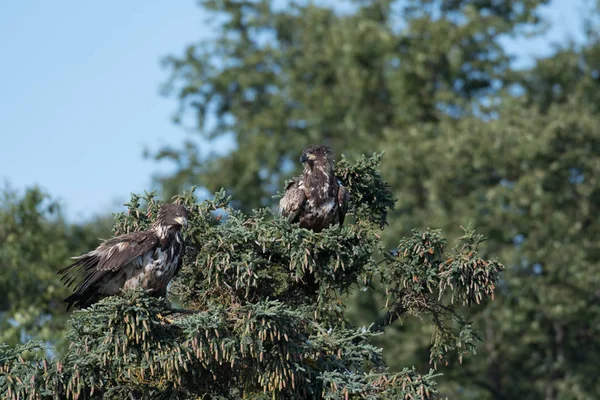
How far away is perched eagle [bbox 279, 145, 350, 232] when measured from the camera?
8180mm

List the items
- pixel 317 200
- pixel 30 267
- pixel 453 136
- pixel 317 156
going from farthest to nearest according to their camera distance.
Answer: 1. pixel 453 136
2. pixel 30 267
3. pixel 317 156
4. pixel 317 200

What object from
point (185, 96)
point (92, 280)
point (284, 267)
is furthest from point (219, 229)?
point (185, 96)

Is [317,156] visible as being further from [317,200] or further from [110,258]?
[110,258]

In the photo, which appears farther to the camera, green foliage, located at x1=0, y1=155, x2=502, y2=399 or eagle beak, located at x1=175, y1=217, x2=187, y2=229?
eagle beak, located at x1=175, y1=217, x2=187, y2=229

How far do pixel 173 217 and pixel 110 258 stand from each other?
571 millimetres

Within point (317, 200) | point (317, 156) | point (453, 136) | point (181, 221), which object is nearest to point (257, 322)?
point (181, 221)

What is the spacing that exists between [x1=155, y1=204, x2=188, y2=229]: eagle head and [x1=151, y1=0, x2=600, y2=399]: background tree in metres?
12.2

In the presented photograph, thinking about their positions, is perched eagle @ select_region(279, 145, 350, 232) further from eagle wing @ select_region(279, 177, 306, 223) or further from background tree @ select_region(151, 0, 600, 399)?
background tree @ select_region(151, 0, 600, 399)

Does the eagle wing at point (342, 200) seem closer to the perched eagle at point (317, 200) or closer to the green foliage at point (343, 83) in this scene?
the perched eagle at point (317, 200)

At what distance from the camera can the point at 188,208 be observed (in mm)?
7781

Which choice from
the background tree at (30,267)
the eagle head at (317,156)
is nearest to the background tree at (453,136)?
the background tree at (30,267)

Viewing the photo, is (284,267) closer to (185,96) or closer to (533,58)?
(533,58)

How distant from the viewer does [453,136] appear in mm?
21719

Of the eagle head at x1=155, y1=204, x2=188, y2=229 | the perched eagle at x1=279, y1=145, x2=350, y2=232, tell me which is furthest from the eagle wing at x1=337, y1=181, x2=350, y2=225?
the eagle head at x1=155, y1=204, x2=188, y2=229
